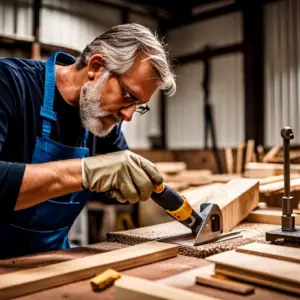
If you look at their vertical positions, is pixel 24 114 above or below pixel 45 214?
above

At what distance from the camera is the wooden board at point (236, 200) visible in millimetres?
2141

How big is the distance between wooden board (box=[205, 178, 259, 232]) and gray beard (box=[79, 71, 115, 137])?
73 cm

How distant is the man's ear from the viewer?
6.50 ft

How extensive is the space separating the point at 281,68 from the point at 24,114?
18.9ft

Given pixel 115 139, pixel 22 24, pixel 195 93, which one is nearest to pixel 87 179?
pixel 115 139

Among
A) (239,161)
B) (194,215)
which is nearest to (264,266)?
(194,215)

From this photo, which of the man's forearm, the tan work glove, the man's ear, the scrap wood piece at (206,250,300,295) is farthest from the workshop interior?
the man's ear

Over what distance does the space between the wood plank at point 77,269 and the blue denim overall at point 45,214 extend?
1.92 feet

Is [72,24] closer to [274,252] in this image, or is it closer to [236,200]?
[236,200]

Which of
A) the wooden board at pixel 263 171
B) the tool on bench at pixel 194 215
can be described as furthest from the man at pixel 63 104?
the wooden board at pixel 263 171

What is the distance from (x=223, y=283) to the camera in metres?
1.26

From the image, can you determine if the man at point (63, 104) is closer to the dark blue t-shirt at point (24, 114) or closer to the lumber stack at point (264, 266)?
the dark blue t-shirt at point (24, 114)

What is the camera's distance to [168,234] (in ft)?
6.55

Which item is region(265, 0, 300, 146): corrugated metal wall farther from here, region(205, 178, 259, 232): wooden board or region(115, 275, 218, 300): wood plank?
region(115, 275, 218, 300): wood plank
